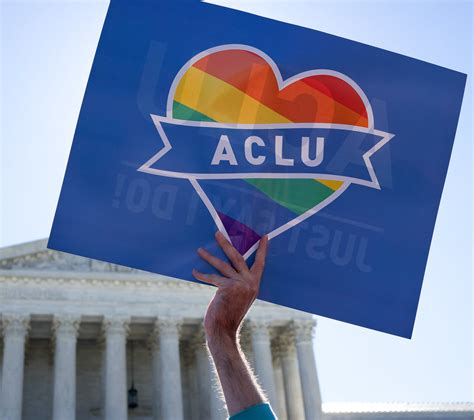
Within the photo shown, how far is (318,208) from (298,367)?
136 ft

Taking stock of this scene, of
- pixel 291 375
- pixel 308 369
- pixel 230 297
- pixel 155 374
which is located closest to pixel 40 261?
pixel 155 374

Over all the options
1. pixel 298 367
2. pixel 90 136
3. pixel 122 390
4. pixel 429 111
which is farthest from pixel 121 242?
pixel 298 367

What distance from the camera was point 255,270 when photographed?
15.4 feet

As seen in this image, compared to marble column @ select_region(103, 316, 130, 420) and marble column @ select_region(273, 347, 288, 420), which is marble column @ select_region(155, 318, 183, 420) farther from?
marble column @ select_region(273, 347, 288, 420)

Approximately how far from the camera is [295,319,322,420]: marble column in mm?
42844

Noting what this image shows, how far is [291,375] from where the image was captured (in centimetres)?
4756

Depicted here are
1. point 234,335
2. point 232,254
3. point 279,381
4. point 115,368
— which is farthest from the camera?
point 279,381

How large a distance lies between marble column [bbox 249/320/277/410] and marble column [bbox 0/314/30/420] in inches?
503

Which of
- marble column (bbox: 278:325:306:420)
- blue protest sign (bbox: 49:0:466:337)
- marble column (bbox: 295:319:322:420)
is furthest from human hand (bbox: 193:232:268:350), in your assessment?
marble column (bbox: 278:325:306:420)

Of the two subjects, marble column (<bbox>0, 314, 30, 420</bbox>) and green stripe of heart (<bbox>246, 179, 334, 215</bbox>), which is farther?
marble column (<bbox>0, 314, 30, 420</bbox>)

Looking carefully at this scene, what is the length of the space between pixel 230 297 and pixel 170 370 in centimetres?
3835

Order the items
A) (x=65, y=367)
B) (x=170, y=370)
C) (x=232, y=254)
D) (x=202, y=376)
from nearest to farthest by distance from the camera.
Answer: (x=232, y=254), (x=65, y=367), (x=170, y=370), (x=202, y=376)

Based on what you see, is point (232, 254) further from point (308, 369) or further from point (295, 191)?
point (308, 369)

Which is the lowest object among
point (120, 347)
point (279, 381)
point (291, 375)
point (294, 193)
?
point (294, 193)
